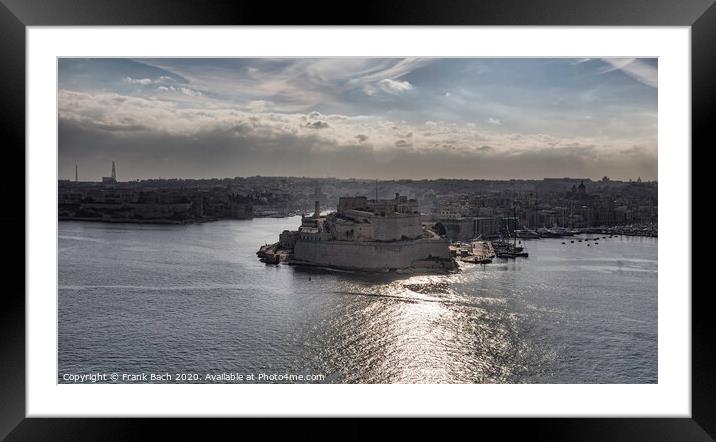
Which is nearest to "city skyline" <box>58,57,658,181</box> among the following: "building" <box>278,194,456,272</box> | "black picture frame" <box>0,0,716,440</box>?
"building" <box>278,194,456,272</box>

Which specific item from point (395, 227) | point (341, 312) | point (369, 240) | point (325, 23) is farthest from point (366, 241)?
point (325, 23)

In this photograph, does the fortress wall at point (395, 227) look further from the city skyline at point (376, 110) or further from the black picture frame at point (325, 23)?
the black picture frame at point (325, 23)

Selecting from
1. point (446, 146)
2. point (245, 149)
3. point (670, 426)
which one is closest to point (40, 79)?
point (245, 149)

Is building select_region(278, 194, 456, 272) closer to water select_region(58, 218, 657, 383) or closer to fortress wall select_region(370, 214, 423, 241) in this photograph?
fortress wall select_region(370, 214, 423, 241)

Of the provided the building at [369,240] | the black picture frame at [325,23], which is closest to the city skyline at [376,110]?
the building at [369,240]

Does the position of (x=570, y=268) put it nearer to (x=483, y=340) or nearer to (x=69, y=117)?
(x=483, y=340)

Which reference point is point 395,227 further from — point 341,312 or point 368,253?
point 341,312
